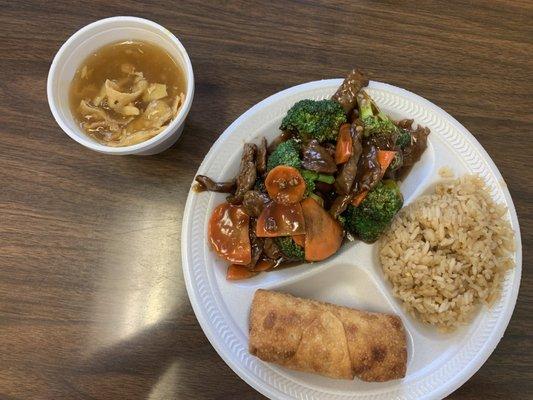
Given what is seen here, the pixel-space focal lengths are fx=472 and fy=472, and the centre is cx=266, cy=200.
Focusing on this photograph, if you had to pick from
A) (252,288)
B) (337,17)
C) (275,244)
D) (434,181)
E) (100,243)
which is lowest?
(100,243)

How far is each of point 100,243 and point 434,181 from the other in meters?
1.72

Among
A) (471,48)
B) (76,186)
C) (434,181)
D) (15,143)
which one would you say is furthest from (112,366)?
(471,48)

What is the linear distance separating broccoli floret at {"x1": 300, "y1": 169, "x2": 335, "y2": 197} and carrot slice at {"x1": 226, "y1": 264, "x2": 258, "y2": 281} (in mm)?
488

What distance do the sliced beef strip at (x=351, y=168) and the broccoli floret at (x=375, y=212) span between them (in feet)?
0.33

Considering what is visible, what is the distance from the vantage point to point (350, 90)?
225 cm

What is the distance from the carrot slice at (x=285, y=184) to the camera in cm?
201

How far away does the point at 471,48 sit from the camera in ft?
8.70

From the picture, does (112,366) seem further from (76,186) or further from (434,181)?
(434,181)

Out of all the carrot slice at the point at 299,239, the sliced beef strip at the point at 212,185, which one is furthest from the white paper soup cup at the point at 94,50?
the carrot slice at the point at 299,239

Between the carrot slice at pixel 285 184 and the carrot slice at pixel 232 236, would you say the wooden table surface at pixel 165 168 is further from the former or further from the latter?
the carrot slice at pixel 285 184

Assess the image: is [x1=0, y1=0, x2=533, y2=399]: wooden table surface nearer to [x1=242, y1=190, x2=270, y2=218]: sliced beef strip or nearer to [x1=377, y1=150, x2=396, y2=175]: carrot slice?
[x1=242, y1=190, x2=270, y2=218]: sliced beef strip

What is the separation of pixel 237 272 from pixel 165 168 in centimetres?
70

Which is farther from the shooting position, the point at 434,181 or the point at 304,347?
the point at 434,181

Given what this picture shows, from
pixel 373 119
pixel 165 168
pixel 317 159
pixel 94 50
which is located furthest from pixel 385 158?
pixel 94 50
